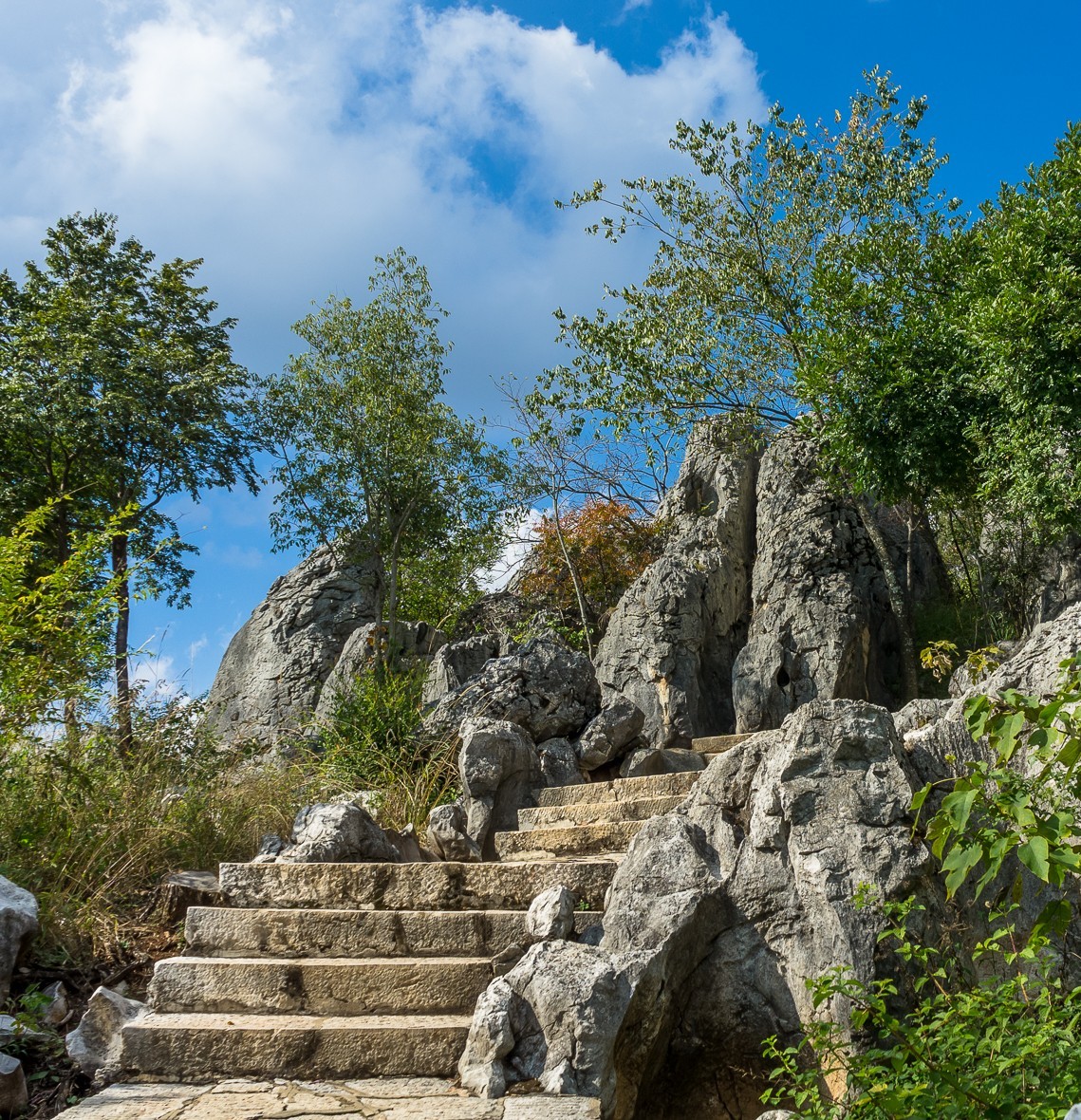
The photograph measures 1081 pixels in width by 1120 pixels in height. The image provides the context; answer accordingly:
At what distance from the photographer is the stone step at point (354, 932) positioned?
15.1 ft

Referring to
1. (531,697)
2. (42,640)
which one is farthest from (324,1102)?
(531,697)

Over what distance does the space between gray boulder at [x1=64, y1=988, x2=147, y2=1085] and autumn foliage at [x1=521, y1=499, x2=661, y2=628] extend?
12.5 m

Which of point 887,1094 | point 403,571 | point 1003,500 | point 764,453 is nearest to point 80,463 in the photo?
point 403,571

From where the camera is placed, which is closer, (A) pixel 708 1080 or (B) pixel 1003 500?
(A) pixel 708 1080

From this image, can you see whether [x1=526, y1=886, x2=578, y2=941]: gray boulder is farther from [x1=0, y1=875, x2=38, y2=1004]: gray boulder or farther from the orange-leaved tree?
the orange-leaved tree

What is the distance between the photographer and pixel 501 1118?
323 centimetres

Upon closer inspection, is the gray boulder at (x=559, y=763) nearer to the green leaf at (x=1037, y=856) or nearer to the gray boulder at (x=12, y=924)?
the gray boulder at (x=12, y=924)

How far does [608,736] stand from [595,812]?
1804 mm

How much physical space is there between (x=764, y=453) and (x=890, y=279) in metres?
3.46

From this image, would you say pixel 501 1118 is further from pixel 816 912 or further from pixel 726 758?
pixel 726 758

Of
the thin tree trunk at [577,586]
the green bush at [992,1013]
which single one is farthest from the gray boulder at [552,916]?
the thin tree trunk at [577,586]

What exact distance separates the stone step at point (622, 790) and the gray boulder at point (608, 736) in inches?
31.0

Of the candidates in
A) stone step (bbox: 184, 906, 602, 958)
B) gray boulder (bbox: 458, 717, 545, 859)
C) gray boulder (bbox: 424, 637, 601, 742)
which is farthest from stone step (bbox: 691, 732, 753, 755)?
stone step (bbox: 184, 906, 602, 958)

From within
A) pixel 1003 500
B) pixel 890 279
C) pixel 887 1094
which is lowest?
pixel 887 1094
